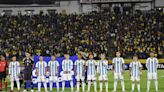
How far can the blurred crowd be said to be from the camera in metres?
48.3

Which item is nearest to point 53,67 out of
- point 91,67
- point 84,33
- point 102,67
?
point 91,67

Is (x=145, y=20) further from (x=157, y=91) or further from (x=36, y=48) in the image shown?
(x=157, y=91)

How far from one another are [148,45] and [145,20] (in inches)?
256

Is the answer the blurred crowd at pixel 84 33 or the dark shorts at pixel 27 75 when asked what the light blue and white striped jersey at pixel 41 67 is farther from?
the blurred crowd at pixel 84 33

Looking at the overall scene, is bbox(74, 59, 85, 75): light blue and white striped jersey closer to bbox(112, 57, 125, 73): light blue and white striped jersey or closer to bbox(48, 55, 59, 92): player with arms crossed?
bbox(48, 55, 59, 92): player with arms crossed

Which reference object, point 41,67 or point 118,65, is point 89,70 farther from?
point 41,67

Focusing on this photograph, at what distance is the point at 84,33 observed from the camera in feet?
174

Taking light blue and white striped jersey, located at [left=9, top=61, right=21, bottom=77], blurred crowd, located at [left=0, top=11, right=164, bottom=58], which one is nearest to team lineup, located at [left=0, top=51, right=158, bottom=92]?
→ light blue and white striped jersey, located at [left=9, top=61, right=21, bottom=77]

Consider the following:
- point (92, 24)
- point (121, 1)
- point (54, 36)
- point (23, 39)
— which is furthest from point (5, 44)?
point (121, 1)

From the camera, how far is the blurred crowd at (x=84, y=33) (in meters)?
48.3

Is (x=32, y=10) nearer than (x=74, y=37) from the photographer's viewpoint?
No

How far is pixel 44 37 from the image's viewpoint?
175ft

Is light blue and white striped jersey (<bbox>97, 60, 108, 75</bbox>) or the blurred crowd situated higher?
light blue and white striped jersey (<bbox>97, 60, 108, 75</bbox>)

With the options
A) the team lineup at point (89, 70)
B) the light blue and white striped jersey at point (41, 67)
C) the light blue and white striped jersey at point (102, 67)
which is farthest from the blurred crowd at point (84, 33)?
the light blue and white striped jersey at point (41, 67)
